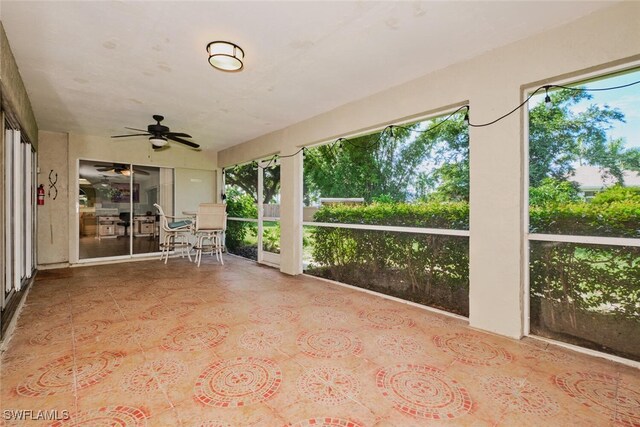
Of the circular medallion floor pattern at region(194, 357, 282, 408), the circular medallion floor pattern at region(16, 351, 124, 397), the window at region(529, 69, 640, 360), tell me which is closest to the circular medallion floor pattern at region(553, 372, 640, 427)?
the window at region(529, 69, 640, 360)

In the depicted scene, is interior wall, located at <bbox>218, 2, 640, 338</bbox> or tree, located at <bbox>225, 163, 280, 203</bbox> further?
tree, located at <bbox>225, 163, 280, 203</bbox>

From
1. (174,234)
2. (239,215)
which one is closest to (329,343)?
(174,234)

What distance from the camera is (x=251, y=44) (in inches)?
97.7

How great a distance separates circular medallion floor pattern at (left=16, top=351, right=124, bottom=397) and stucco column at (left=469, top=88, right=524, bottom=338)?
9.53 feet

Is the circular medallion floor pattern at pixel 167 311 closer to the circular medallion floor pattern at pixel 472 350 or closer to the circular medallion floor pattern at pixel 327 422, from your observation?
the circular medallion floor pattern at pixel 327 422

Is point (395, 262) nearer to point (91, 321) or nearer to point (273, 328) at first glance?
point (273, 328)

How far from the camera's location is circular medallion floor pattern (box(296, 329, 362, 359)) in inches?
84.3

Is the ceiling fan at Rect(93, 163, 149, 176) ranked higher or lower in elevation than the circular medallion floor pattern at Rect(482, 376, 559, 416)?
higher

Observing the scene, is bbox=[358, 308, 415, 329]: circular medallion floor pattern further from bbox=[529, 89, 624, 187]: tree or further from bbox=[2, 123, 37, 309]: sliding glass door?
bbox=[2, 123, 37, 309]: sliding glass door

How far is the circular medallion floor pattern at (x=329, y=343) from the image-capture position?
2.14 metres

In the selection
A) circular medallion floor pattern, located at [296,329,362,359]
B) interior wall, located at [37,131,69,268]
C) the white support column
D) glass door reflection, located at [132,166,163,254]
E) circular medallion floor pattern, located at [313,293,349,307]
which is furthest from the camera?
glass door reflection, located at [132,166,163,254]

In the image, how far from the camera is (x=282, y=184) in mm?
4945

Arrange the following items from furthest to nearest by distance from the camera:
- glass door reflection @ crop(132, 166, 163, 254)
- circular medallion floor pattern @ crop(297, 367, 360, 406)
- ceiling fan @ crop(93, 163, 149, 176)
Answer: glass door reflection @ crop(132, 166, 163, 254)
ceiling fan @ crop(93, 163, 149, 176)
circular medallion floor pattern @ crop(297, 367, 360, 406)

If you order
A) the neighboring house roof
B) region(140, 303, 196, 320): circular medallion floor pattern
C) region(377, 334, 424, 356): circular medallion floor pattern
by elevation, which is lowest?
region(377, 334, 424, 356): circular medallion floor pattern
